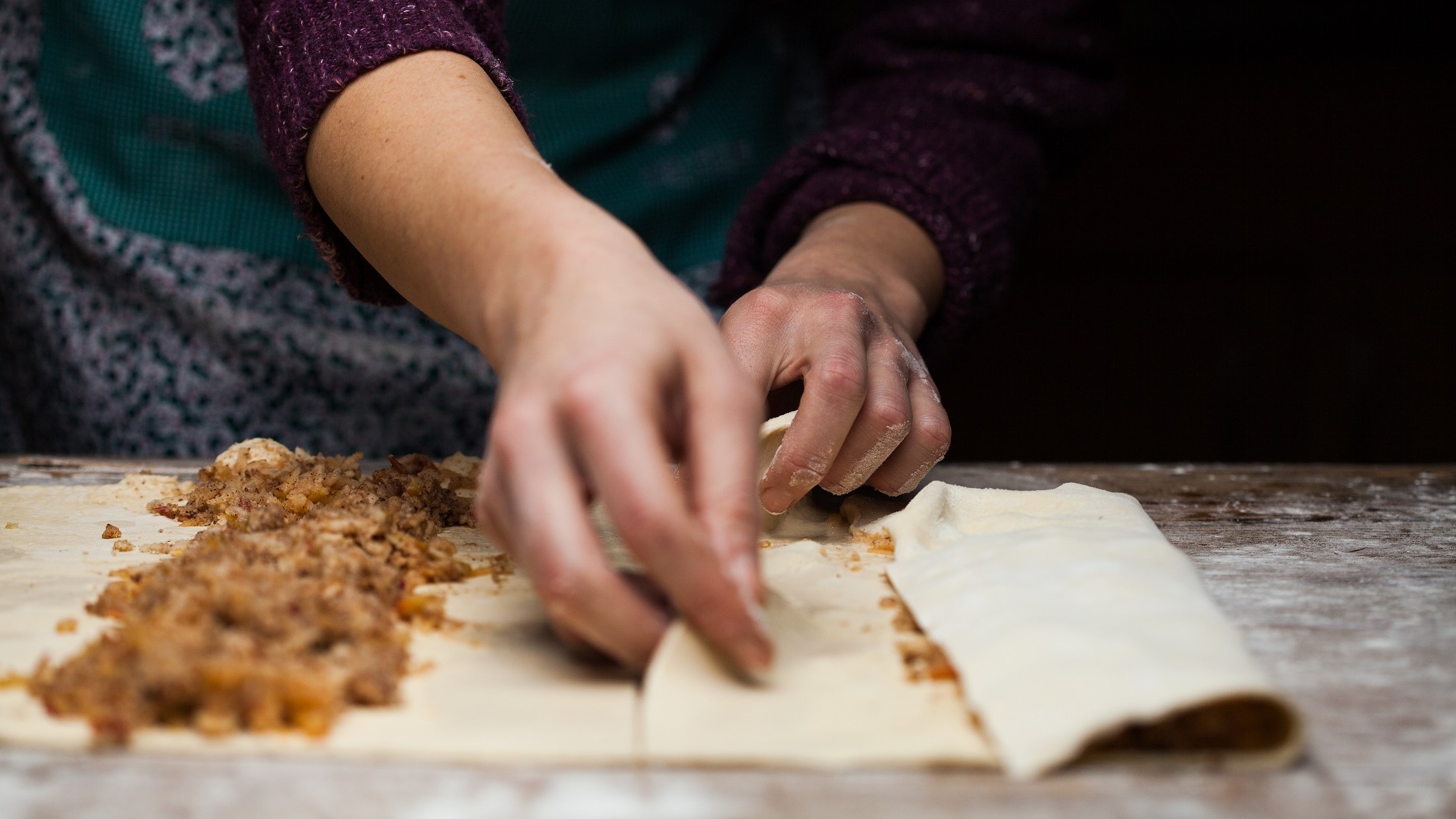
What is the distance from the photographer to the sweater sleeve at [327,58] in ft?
3.00

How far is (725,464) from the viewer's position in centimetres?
61

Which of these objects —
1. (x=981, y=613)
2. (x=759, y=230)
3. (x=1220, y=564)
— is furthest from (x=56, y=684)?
(x=759, y=230)

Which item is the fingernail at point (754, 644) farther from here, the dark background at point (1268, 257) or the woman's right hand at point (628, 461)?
the dark background at point (1268, 257)

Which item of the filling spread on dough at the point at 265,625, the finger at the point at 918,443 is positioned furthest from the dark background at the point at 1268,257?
the filling spread on dough at the point at 265,625

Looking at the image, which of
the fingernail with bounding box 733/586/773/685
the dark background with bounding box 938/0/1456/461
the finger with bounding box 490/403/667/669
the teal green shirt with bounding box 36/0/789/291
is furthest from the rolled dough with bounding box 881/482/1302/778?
the dark background with bounding box 938/0/1456/461

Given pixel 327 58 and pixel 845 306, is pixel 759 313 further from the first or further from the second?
pixel 327 58

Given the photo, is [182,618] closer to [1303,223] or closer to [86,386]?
[86,386]

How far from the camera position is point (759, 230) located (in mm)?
1464

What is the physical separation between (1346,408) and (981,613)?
2.31m

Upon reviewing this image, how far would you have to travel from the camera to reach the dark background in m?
2.59

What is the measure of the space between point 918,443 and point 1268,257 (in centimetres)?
203

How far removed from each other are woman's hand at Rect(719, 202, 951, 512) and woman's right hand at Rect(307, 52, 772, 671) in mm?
240

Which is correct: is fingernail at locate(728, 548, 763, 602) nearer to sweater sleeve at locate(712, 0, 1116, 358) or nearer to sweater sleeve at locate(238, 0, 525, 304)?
sweater sleeve at locate(238, 0, 525, 304)

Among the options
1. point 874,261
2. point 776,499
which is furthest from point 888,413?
point 874,261
